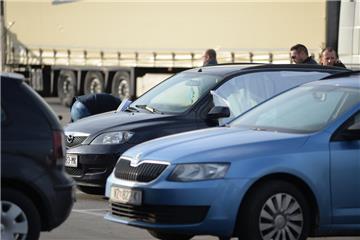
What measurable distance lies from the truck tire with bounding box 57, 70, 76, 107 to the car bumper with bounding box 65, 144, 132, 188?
2086 cm

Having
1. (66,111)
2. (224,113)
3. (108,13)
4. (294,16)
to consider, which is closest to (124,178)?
(224,113)

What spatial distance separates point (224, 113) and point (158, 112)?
153 centimetres

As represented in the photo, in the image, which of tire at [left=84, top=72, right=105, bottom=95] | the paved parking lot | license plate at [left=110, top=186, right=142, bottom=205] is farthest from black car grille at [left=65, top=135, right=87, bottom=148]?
tire at [left=84, top=72, right=105, bottom=95]

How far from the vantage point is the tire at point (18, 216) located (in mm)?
7738

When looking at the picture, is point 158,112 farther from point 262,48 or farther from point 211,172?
point 262,48

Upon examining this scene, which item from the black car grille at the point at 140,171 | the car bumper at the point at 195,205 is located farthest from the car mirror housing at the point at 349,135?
the black car grille at the point at 140,171

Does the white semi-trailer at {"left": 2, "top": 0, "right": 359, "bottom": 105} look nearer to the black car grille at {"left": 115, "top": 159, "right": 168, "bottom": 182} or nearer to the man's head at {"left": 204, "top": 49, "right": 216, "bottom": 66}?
the man's head at {"left": 204, "top": 49, "right": 216, "bottom": 66}

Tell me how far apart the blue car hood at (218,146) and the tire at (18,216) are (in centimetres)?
112

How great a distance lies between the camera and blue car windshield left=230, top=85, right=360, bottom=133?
8.71 meters

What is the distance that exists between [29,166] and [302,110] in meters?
2.59

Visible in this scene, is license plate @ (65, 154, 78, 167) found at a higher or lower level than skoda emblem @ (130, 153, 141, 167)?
lower

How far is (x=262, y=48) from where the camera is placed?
26.4m

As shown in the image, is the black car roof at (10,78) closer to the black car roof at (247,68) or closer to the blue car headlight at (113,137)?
the blue car headlight at (113,137)

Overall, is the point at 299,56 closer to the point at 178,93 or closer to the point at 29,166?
the point at 178,93
